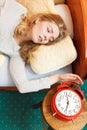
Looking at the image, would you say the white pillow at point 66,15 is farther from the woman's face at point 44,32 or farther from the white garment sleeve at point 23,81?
the white garment sleeve at point 23,81

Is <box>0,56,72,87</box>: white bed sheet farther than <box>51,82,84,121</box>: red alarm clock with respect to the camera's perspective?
Yes

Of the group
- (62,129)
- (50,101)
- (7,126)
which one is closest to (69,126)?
(62,129)

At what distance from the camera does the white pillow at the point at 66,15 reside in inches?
53.9

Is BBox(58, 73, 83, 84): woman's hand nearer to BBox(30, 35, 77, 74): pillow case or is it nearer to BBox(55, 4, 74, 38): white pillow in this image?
BBox(30, 35, 77, 74): pillow case

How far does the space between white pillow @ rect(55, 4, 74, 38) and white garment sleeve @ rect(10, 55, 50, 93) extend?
0.94ft

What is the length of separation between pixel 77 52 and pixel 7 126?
23.6 inches

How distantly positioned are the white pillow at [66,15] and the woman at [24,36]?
2.8 inches

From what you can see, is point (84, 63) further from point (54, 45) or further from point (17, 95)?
point (17, 95)

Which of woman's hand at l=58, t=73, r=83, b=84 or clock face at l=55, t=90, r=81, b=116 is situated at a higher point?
woman's hand at l=58, t=73, r=83, b=84

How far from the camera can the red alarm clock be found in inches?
47.7

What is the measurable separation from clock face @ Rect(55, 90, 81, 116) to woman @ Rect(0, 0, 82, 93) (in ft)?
0.25

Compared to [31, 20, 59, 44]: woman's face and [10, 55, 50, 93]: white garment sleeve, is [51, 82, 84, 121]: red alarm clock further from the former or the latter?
[31, 20, 59, 44]: woman's face

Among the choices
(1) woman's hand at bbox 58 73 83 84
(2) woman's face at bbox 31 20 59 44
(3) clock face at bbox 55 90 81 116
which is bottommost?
(3) clock face at bbox 55 90 81 116

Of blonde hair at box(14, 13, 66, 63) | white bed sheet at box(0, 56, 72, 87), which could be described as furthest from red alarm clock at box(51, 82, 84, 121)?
blonde hair at box(14, 13, 66, 63)
